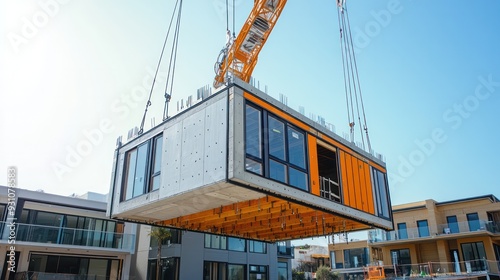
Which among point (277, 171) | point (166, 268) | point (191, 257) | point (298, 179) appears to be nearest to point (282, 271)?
point (191, 257)

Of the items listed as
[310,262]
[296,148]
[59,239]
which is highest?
[296,148]

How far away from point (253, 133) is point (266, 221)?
18.8 feet

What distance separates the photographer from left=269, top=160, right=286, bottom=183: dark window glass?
35.8ft

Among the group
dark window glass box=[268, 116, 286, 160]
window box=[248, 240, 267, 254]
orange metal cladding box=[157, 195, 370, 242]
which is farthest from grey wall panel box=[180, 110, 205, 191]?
window box=[248, 240, 267, 254]

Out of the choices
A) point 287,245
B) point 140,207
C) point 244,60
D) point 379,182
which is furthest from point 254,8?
point 287,245

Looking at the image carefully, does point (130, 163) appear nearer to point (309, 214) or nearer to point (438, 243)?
point (309, 214)

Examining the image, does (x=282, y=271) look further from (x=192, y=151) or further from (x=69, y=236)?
(x=192, y=151)

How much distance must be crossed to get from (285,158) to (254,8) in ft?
36.7

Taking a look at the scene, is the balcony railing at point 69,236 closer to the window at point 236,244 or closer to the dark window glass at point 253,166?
the window at point 236,244

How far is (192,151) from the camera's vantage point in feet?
36.0

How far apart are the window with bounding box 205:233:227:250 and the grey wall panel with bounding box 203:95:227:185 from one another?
19.6 meters

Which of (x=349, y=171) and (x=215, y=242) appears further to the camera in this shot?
(x=215, y=242)

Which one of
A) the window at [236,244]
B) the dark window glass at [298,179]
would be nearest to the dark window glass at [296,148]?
the dark window glass at [298,179]

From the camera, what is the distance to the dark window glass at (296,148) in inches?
462
